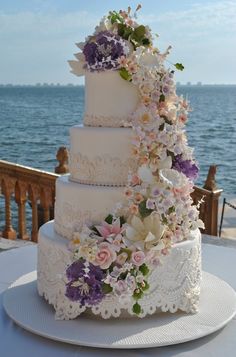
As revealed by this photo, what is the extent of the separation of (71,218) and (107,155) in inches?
21.3

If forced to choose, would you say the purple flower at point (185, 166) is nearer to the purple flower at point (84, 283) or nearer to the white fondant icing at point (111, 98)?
the white fondant icing at point (111, 98)

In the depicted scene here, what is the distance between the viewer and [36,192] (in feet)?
26.6

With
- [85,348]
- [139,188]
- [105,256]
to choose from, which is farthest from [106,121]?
[85,348]

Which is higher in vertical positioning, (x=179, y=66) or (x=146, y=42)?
(x=146, y=42)

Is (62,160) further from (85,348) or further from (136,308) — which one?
(85,348)

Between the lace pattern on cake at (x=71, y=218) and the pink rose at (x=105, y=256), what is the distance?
0.28 meters

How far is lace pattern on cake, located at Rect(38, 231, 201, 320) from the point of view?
3.99 m

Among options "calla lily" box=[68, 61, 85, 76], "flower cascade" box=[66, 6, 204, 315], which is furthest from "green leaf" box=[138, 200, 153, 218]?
"calla lily" box=[68, 61, 85, 76]

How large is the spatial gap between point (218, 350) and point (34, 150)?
31.5 meters

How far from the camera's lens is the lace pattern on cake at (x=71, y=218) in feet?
13.3

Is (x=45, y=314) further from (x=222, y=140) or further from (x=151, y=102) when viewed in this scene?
(x=222, y=140)

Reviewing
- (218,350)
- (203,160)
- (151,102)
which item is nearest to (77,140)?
(151,102)

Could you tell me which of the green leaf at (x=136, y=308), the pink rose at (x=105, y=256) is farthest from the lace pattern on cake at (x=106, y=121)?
the green leaf at (x=136, y=308)

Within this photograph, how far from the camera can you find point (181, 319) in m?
4.07
